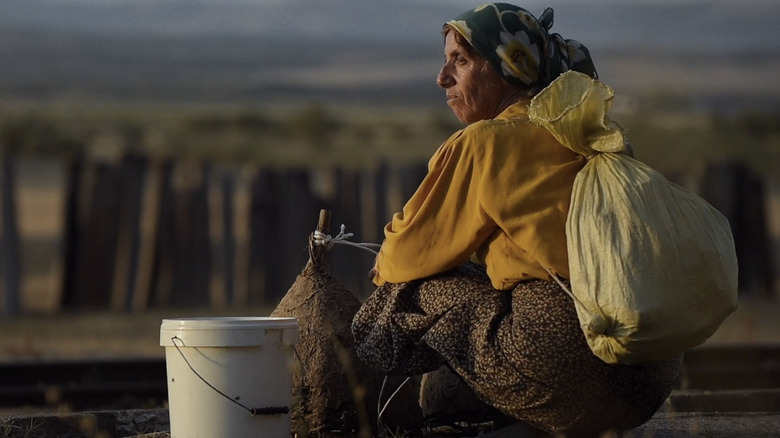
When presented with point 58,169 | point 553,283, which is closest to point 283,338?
point 553,283

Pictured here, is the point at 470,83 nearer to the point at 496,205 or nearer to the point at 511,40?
the point at 511,40

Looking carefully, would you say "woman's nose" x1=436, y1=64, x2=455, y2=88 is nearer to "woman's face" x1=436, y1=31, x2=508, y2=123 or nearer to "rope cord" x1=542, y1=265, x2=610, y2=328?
"woman's face" x1=436, y1=31, x2=508, y2=123

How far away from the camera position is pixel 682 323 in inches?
160

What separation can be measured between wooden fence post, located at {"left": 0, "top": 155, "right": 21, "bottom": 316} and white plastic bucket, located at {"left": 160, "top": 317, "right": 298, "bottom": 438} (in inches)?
339

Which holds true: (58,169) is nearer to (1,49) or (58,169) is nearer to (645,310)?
(645,310)

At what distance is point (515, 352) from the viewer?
433 centimetres

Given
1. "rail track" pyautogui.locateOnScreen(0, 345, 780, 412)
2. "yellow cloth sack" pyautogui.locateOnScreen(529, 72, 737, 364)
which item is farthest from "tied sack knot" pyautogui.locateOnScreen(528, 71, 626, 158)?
"rail track" pyautogui.locateOnScreen(0, 345, 780, 412)

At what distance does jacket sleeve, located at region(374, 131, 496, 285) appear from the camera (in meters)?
4.38

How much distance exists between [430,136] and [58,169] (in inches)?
577

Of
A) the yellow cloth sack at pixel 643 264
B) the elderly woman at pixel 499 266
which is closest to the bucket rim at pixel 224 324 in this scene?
the elderly woman at pixel 499 266

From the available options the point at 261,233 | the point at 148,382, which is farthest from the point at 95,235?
the point at 148,382

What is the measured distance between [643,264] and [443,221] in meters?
0.71

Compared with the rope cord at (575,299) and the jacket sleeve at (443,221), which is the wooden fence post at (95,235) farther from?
the rope cord at (575,299)

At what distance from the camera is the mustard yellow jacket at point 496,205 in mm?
4301
